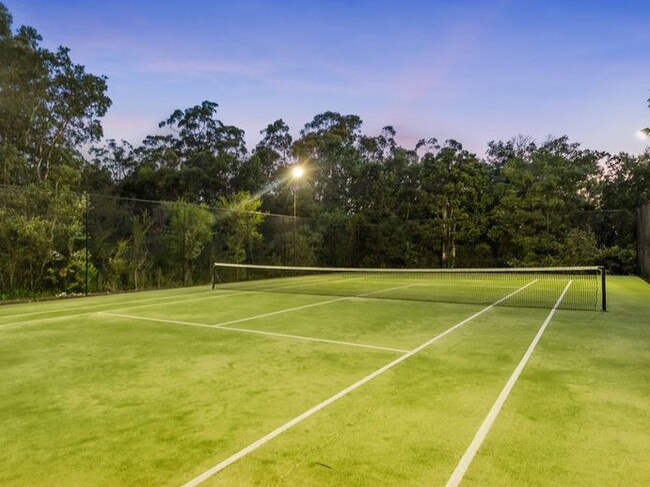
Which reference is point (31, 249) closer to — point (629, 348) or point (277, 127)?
point (629, 348)

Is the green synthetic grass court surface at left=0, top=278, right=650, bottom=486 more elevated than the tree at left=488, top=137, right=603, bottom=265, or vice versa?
the tree at left=488, top=137, right=603, bottom=265

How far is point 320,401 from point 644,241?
1680 cm

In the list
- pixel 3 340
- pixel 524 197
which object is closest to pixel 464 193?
pixel 524 197

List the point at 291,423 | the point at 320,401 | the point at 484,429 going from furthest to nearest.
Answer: the point at 320,401 < the point at 291,423 < the point at 484,429

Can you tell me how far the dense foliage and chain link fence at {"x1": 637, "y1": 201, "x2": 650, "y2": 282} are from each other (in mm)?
1216

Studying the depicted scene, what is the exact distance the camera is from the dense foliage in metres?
12.1

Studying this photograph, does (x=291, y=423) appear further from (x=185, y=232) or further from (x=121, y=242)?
(x=185, y=232)

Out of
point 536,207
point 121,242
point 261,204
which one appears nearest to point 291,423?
point 121,242

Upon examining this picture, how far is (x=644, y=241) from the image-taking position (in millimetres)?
15961

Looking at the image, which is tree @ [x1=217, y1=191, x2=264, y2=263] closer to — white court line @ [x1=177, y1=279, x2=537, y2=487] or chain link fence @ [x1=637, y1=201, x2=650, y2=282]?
white court line @ [x1=177, y1=279, x2=537, y2=487]

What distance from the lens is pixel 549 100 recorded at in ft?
58.0

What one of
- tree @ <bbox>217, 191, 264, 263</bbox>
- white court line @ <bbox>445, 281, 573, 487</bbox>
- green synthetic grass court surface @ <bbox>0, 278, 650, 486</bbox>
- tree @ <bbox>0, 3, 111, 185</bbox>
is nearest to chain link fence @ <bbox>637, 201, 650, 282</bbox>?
green synthetic grass court surface @ <bbox>0, 278, 650, 486</bbox>

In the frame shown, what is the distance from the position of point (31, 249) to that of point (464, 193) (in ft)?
61.6

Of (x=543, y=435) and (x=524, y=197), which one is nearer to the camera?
(x=543, y=435)
